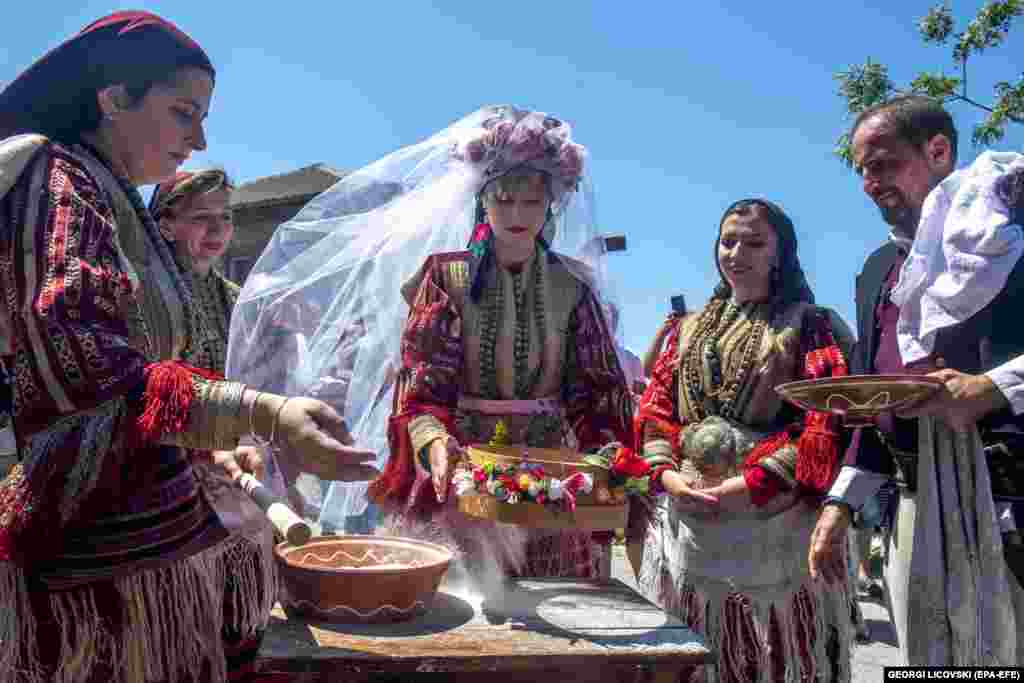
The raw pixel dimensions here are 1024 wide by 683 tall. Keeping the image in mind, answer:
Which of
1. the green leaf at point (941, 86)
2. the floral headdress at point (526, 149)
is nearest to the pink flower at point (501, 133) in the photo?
the floral headdress at point (526, 149)

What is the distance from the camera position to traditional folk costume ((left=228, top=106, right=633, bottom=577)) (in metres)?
2.79

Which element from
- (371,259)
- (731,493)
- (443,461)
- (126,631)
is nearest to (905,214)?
(731,493)

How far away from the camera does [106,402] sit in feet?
4.97

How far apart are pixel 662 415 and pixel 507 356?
2.75 ft

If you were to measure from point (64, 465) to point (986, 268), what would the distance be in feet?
7.33

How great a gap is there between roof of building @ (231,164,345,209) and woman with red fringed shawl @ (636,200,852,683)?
1496 cm

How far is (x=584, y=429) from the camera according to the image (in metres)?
2.89

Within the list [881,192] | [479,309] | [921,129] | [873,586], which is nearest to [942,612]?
[881,192]

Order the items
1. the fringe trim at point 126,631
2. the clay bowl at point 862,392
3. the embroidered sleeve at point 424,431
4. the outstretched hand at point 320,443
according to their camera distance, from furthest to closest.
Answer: the embroidered sleeve at point 424,431, the clay bowl at point 862,392, the fringe trim at point 126,631, the outstretched hand at point 320,443

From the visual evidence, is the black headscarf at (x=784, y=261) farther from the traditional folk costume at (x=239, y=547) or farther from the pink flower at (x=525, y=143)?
the traditional folk costume at (x=239, y=547)

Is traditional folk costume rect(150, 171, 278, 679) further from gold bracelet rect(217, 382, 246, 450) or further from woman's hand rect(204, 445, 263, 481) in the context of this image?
gold bracelet rect(217, 382, 246, 450)

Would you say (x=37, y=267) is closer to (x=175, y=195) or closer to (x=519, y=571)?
(x=519, y=571)

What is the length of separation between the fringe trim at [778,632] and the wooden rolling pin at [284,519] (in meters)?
1.97

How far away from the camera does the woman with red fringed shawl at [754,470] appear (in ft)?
9.95
